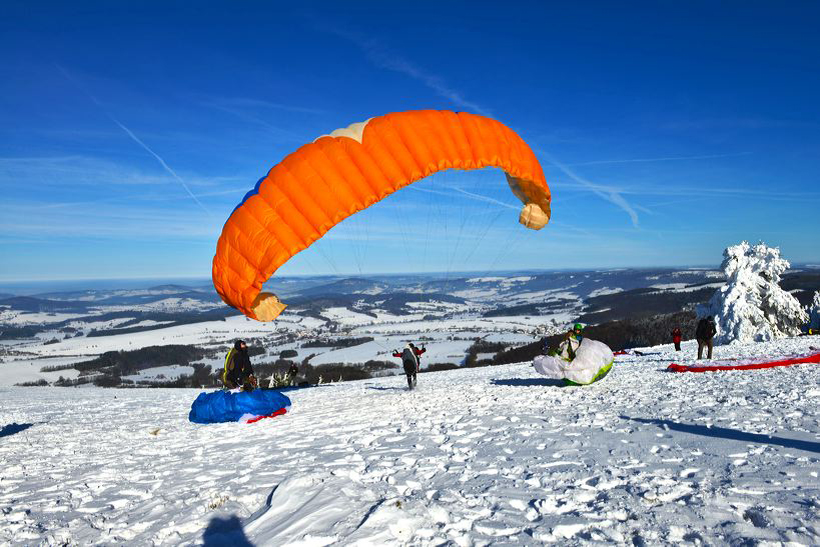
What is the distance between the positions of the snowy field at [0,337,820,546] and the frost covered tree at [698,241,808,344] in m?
21.3

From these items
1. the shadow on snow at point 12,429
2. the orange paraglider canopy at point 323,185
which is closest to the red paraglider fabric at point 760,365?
the orange paraglider canopy at point 323,185

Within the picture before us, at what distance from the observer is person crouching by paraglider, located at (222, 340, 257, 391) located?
10891mm

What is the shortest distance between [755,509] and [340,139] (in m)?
8.18

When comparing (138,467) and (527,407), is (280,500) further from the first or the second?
(527,407)

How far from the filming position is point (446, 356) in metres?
65.9

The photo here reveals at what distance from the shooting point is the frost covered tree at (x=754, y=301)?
27.5 metres

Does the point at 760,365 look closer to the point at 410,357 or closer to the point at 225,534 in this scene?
the point at 410,357

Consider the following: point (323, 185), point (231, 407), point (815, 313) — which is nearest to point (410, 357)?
point (231, 407)

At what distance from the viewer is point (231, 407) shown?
10.5 metres

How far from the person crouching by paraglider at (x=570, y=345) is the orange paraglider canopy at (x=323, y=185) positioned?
4885mm

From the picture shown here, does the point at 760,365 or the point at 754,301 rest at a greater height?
the point at 754,301

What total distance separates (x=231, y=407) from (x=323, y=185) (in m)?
5.76

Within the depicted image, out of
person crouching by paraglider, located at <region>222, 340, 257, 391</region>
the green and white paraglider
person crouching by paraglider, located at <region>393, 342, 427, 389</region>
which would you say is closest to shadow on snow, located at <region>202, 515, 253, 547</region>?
person crouching by paraglider, located at <region>222, 340, 257, 391</region>

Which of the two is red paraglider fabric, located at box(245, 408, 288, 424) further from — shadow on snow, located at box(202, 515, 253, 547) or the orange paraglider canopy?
shadow on snow, located at box(202, 515, 253, 547)
